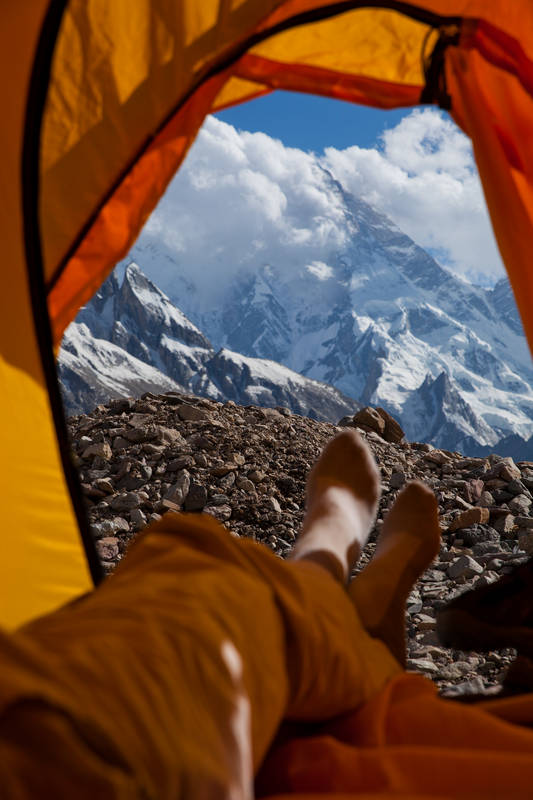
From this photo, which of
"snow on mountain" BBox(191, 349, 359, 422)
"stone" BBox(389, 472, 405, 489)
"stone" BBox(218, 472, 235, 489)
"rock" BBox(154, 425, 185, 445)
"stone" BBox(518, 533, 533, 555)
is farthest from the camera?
"snow on mountain" BBox(191, 349, 359, 422)

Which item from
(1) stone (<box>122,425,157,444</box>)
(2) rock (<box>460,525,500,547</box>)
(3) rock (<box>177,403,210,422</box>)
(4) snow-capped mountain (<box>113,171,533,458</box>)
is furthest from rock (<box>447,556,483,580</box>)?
(4) snow-capped mountain (<box>113,171,533,458</box>)

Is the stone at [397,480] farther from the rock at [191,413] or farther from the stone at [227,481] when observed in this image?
the rock at [191,413]

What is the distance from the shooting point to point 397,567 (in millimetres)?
1548

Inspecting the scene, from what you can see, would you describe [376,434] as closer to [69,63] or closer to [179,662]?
[69,63]

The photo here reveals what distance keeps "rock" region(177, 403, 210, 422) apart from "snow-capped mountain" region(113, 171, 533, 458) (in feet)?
328

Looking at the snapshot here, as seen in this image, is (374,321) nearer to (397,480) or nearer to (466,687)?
(397,480)

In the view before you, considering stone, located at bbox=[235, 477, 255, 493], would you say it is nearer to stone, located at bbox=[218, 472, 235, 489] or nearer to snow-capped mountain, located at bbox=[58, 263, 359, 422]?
stone, located at bbox=[218, 472, 235, 489]

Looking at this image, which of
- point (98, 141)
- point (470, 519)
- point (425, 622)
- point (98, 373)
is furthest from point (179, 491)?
point (98, 373)

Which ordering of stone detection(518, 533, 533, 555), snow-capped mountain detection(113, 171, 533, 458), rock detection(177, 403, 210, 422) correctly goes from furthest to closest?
snow-capped mountain detection(113, 171, 533, 458) < rock detection(177, 403, 210, 422) < stone detection(518, 533, 533, 555)

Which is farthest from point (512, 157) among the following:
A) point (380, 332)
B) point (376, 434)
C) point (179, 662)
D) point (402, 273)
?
point (402, 273)

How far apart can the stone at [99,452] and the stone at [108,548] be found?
778 millimetres

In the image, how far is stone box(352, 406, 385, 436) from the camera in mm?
4734

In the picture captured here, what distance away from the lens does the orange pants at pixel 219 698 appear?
1.65 feet

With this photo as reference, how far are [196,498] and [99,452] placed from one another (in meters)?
0.66
